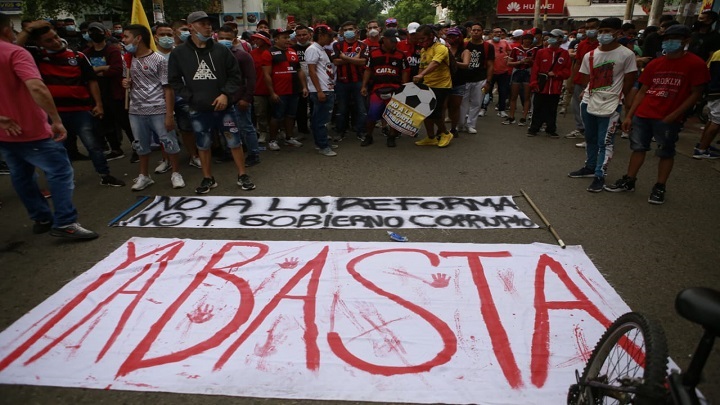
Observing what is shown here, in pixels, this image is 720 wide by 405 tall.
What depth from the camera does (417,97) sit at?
7.11m

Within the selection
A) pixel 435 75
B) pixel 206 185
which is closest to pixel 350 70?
pixel 435 75

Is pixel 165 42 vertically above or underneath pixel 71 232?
above

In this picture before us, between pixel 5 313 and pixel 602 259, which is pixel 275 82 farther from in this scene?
pixel 602 259

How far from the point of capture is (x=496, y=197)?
510 centimetres

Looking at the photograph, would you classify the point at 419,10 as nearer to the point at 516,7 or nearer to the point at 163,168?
the point at 516,7

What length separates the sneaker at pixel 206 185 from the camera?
534 cm

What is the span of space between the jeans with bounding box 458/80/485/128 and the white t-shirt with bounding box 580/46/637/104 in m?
3.12

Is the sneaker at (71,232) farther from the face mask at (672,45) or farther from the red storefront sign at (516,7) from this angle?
the red storefront sign at (516,7)

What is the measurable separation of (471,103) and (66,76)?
662cm

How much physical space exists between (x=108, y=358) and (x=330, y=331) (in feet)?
4.35

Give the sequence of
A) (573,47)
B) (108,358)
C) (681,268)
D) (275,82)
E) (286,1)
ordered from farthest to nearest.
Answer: (286,1)
(573,47)
(275,82)
(681,268)
(108,358)

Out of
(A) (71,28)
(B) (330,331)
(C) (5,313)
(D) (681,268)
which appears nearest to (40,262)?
(C) (5,313)


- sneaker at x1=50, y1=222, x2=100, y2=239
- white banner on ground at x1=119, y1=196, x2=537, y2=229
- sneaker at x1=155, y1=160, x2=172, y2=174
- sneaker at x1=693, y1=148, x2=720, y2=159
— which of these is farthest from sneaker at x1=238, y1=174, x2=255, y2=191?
sneaker at x1=693, y1=148, x2=720, y2=159

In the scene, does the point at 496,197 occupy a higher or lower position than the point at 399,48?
lower
